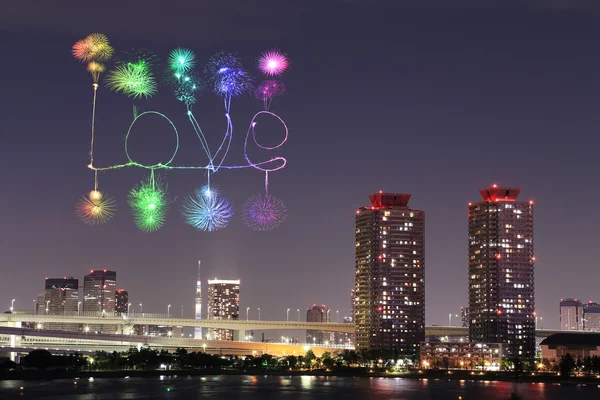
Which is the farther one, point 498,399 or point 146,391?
point 146,391

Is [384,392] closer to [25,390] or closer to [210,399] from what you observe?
[210,399]

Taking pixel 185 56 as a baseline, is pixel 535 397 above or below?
below

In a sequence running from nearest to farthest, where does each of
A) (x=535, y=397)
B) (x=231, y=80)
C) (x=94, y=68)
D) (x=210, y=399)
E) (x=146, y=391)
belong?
(x=94, y=68), (x=231, y=80), (x=210, y=399), (x=535, y=397), (x=146, y=391)

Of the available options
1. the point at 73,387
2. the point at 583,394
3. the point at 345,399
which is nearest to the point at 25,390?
the point at 73,387

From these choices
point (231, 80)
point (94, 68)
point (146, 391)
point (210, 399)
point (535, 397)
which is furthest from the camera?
point (146, 391)

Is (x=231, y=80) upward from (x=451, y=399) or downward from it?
upward

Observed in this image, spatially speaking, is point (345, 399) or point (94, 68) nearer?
point (94, 68)

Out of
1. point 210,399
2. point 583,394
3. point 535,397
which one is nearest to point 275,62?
point 210,399

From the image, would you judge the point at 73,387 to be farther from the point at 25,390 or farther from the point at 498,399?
the point at 498,399

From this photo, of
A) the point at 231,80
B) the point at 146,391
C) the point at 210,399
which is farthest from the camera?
the point at 146,391
